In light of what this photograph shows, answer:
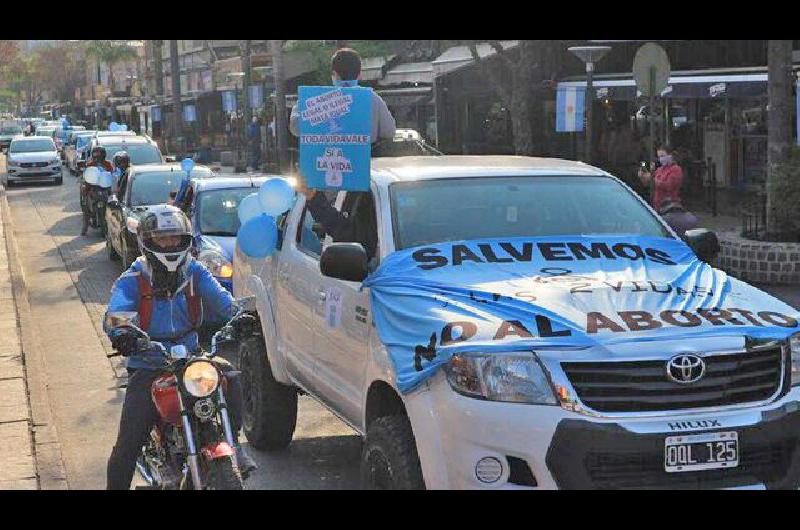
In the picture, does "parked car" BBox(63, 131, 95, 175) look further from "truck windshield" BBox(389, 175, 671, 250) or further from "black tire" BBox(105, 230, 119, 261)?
"truck windshield" BBox(389, 175, 671, 250)

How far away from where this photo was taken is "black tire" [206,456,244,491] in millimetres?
5445

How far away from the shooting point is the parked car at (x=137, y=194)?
1806 centimetres

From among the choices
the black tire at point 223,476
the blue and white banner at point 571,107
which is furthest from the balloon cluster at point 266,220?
the blue and white banner at point 571,107

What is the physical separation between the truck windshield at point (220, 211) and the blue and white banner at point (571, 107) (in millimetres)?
11602

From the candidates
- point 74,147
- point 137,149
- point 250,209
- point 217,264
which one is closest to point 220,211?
point 217,264

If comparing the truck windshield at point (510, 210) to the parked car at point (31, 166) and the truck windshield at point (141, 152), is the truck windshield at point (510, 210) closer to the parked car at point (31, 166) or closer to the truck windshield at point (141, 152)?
the truck windshield at point (141, 152)

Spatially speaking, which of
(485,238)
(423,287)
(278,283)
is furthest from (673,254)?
(278,283)

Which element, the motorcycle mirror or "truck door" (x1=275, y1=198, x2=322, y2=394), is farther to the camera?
"truck door" (x1=275, y1=198, x2=322, y2=394)

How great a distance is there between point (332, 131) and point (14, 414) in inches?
133

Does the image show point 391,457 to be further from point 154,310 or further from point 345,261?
point 154,310

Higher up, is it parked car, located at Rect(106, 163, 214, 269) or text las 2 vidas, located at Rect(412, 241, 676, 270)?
text las 2 vidas, located at Rect(412, 241, 676, 270)

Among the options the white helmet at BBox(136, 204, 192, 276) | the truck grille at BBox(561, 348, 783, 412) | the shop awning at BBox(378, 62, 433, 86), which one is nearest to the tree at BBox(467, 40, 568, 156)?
the shop awning at BBox(378, 62, 433, 86)

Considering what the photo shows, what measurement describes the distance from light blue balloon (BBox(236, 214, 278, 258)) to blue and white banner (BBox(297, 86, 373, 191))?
1.88ft
